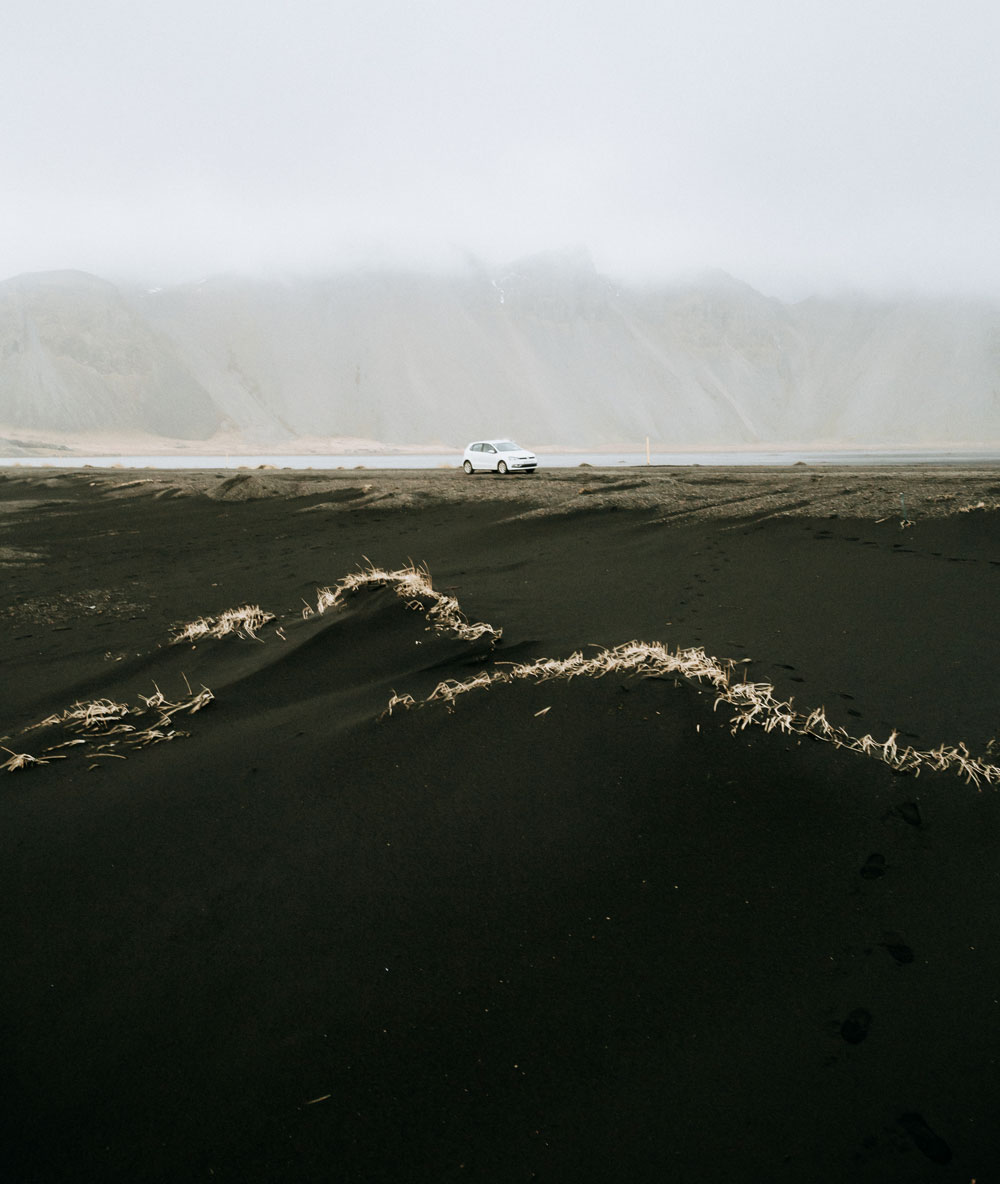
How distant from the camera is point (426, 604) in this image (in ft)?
16.9

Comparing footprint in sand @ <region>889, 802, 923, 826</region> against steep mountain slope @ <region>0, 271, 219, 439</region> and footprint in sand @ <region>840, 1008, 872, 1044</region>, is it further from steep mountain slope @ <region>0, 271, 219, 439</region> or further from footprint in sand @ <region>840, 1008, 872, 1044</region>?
steep mountain slope @ <region>0, 271, 219, 439</region>

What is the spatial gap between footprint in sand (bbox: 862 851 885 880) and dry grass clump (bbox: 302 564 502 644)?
2526 mm

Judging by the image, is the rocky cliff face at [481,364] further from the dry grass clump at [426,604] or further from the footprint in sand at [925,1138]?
the footprint in sand at [925,1138]

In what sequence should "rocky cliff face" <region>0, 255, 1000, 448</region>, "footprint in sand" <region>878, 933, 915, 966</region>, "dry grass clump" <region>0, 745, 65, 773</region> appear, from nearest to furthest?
"footprint in sand" <region>878, 933, 915, 966</region>
"dry grass clump" <region>0, 745, 65, 773</region>
"rocky cliff face" <region>0, 255, 1000, 448</region>

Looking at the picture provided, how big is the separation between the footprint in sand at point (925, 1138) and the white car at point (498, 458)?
73.7ft

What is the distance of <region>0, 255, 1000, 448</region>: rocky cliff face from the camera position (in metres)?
97.8

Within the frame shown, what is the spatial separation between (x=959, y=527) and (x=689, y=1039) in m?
7.88

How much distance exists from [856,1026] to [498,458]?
22849mm

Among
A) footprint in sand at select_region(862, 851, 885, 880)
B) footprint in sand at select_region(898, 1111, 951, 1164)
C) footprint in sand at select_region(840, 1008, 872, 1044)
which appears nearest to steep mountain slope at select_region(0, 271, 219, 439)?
footprint in sand at select_region(862, 851, 885, 880)

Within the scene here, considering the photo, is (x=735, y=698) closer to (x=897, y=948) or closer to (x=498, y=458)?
(x=897, y=948)

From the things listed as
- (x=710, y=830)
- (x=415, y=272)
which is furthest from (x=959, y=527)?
(x=415, y=272)

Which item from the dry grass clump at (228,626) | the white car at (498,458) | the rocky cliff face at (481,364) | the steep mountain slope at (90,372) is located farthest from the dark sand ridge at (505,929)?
the steep mountain slope at (90,372)

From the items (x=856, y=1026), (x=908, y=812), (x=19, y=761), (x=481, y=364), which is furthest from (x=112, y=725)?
(x=481, y=364)

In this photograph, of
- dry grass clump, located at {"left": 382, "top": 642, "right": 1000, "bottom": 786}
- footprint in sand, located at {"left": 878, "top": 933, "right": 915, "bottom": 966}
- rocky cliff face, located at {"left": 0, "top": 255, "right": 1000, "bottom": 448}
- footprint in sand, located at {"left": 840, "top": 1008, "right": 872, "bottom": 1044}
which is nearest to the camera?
footprint in sand, located at {"left": 840, "top": 1008, "right": 872, "bottom": 1044}
